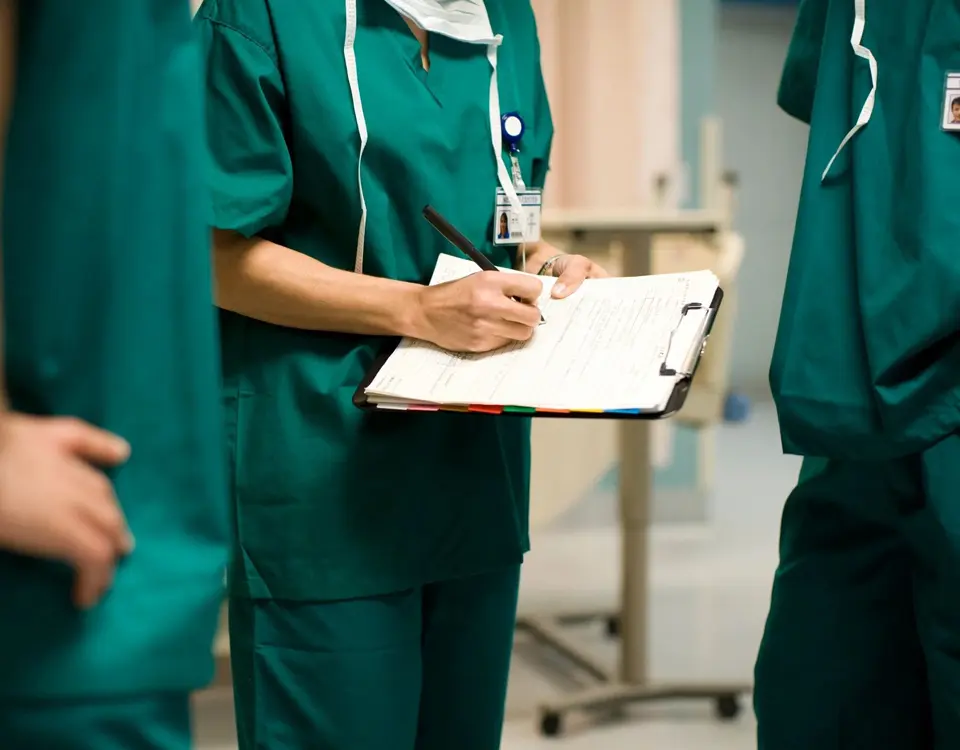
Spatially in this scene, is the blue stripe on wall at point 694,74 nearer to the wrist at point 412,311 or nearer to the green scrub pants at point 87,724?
the wrist at point 412,311

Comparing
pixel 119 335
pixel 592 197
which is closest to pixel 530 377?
pixel 119 335

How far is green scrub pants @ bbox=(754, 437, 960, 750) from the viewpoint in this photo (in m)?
1.06

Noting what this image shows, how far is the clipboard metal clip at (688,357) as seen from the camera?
2.93 ft

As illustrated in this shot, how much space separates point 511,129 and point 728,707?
5.05ft

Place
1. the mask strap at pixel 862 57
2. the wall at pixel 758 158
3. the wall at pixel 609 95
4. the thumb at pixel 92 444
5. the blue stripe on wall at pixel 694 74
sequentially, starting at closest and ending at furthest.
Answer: the thumb at pixel 92 444
the mask strap at pixel 862 57
the wall at pixel 609 95
the blue stripe on wall at pixel 694 74
the wall at pixel 758 158

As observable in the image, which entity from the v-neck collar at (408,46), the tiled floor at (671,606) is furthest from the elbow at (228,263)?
the tiled floor at (671,606)

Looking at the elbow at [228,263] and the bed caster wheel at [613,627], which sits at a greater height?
the elbow at [228,263]

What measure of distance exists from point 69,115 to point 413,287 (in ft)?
1.74

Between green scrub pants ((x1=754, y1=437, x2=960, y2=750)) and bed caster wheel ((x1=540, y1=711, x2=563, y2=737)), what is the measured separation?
3.46 ft

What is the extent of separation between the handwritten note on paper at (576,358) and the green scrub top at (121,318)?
387 millimetres

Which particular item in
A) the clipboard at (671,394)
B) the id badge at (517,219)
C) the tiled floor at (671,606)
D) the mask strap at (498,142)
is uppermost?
the mask strap at (498,142)

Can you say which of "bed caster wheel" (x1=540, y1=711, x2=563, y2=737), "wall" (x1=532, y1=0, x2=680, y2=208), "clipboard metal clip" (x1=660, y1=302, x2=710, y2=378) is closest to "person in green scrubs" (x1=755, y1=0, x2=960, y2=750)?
"clipboard metal clip" (x1=660, y1=302, x2=710, y2=378)

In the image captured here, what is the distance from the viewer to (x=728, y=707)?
7.23 ft

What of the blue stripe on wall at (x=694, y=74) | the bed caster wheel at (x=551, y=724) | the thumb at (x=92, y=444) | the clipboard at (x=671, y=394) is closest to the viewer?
the thumb at (x=92, y=444)
